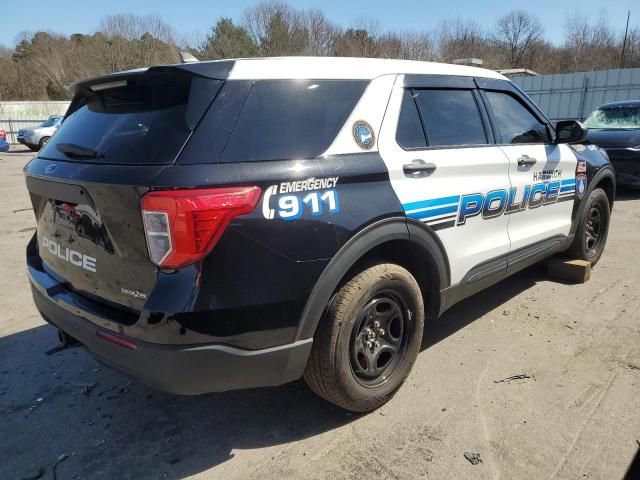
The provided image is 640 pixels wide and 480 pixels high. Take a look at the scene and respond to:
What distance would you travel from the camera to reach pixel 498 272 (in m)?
3.59

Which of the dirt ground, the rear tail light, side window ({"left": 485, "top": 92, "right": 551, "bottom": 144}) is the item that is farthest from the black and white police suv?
side window ({"left": 485, "top": 92, "right": 551, "bottom": 144})

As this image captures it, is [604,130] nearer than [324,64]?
No

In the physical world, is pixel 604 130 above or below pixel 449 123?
below

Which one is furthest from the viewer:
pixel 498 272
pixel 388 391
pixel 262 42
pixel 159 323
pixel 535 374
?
pixel 262 42

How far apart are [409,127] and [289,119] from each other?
86cm

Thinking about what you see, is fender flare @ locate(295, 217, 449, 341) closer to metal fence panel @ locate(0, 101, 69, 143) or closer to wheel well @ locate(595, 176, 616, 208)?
wheel well @ locate(595, 176, 616, 208)

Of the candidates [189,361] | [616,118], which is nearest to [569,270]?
[189,361]

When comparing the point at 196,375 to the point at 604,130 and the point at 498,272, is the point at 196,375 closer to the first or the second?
the point at 498,272

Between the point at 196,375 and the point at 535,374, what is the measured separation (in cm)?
222

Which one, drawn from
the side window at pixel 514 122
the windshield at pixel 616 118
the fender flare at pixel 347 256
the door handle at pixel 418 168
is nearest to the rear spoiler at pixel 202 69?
the fender flare at pixel 347 256

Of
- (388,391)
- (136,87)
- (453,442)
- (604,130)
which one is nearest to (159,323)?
(136,87)

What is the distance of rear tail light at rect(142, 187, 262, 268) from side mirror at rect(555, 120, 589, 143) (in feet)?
10.9

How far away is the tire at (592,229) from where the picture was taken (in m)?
Answer: 4.80

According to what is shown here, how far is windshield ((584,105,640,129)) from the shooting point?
985 cm
